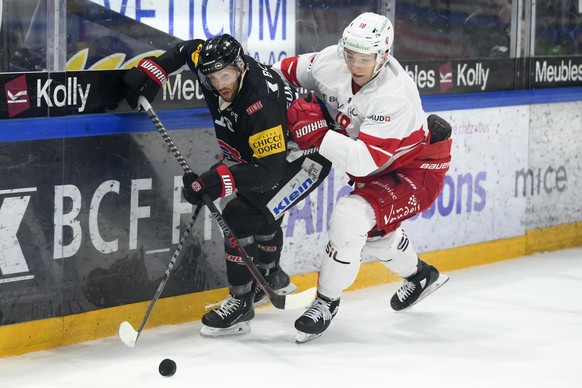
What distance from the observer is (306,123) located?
4219 mm

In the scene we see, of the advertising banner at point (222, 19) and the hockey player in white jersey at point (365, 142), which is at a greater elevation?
the advertising banner at point (222, 19)

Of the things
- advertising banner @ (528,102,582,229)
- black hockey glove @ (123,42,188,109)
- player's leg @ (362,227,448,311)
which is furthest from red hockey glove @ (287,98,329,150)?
advertising banner @ (528,102,582,229)

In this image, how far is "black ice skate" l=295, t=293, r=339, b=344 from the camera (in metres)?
4.34

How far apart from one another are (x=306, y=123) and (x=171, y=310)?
0.97 meters

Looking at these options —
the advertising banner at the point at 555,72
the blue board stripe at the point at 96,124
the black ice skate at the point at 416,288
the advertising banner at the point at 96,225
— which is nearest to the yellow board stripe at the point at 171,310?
the advertising banner at the point at 96,225

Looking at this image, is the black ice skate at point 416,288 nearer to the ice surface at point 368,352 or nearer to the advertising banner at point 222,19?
the ice surface at point 368,352

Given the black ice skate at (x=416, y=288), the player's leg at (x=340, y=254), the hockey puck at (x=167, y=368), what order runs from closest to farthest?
the hockey puck at (x=167, y=368) → the player's leg at (x=340, y=254) → the black ice skate at (x=416, y=288)

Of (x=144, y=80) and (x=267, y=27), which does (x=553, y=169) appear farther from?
(x=144, y=80)

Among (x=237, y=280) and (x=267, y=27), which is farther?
(x=267, y=27)

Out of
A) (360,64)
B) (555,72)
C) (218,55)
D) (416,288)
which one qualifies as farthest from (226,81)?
(555,72)

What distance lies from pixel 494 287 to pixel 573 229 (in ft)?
3.98

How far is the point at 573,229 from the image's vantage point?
6422 millimetres

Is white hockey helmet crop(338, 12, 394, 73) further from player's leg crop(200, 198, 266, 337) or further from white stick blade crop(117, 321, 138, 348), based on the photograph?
white stick blade crop(117, 321, 138, 348)

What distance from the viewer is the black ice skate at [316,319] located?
4336 mm
